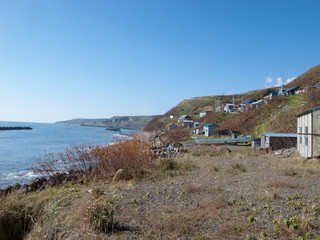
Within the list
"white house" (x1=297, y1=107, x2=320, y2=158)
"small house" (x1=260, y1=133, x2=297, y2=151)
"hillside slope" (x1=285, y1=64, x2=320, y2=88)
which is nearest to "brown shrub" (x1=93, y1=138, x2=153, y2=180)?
"white house" (x1=297, y1=107, x2=320, y2=158)

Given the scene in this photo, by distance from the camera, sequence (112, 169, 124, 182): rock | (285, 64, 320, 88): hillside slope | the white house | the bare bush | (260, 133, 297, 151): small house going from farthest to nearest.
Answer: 1. (285, 64, 320, 88): hillside slope
2. (260, 133, 297, 151): small house
3. the white house
4. the bare bush
5. (112, 169, 124, 182): rock

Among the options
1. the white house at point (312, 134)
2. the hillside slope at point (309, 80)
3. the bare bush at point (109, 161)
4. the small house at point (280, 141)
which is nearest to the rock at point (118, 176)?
the bare bush at point (109, 161)

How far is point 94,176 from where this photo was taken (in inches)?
446

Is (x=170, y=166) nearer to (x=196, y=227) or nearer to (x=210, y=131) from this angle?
(x=196, y=227)

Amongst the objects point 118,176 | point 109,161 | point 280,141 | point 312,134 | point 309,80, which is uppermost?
point 309,80

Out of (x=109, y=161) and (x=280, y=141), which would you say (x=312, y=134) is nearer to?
(x=280, y=141)

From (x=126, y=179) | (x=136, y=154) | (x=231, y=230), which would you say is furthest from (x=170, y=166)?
(x=231, y=230)

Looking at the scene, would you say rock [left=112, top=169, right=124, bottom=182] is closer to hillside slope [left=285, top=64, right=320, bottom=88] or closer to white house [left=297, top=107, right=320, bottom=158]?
white house [left=297, top=107, right=320, bottom=158]

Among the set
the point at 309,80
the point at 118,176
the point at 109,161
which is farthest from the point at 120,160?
the point at 309,80

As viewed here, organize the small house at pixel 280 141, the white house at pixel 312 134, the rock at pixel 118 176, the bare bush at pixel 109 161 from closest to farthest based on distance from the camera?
the rock at pixel 118 176
the bare bush at pixel 109 161
the white house at pixel 312 134
the small house at pixel 280 141

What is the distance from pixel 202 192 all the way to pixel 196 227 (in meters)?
2.93

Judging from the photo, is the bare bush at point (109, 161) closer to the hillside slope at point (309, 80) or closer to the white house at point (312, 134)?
the white house at point (312, 134)

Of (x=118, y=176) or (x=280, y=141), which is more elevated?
(x=280, y=141)

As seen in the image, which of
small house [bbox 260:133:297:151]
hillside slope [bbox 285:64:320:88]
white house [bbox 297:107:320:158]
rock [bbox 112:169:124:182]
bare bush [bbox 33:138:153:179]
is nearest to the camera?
rock [bbox 112:169:124:182]
